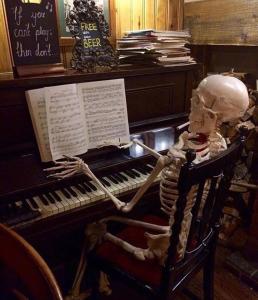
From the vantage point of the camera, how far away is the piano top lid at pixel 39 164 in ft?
4.31

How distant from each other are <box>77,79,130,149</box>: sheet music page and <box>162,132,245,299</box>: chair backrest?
641 millimetres

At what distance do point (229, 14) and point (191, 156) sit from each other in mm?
1687

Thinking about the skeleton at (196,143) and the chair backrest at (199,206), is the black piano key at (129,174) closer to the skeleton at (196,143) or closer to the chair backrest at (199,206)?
the skeleton at (196,143)

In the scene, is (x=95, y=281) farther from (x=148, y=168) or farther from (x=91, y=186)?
(x=148, y=168)

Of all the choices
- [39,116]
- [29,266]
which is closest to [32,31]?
[39,116]

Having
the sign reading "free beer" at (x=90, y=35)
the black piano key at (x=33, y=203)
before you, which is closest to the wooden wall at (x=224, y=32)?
the sign reading "free beer" at (x=90, y=35)

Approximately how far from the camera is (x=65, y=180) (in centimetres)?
141

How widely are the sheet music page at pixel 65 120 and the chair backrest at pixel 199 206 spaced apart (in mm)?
684

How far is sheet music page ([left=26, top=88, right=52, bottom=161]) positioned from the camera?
1412 millimetres

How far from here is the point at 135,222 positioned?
1417 millimetres

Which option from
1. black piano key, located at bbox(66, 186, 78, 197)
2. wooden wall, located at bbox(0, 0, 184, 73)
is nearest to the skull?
black piano key, located at bbox(66, 186, 78, 197)

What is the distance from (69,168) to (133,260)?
20.8 inches

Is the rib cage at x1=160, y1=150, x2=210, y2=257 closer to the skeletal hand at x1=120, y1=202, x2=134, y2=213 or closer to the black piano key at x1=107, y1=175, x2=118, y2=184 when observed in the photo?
the skeletal hand at x1=120, y1=202, x2=134, y2=213

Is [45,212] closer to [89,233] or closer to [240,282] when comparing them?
[89,233]
